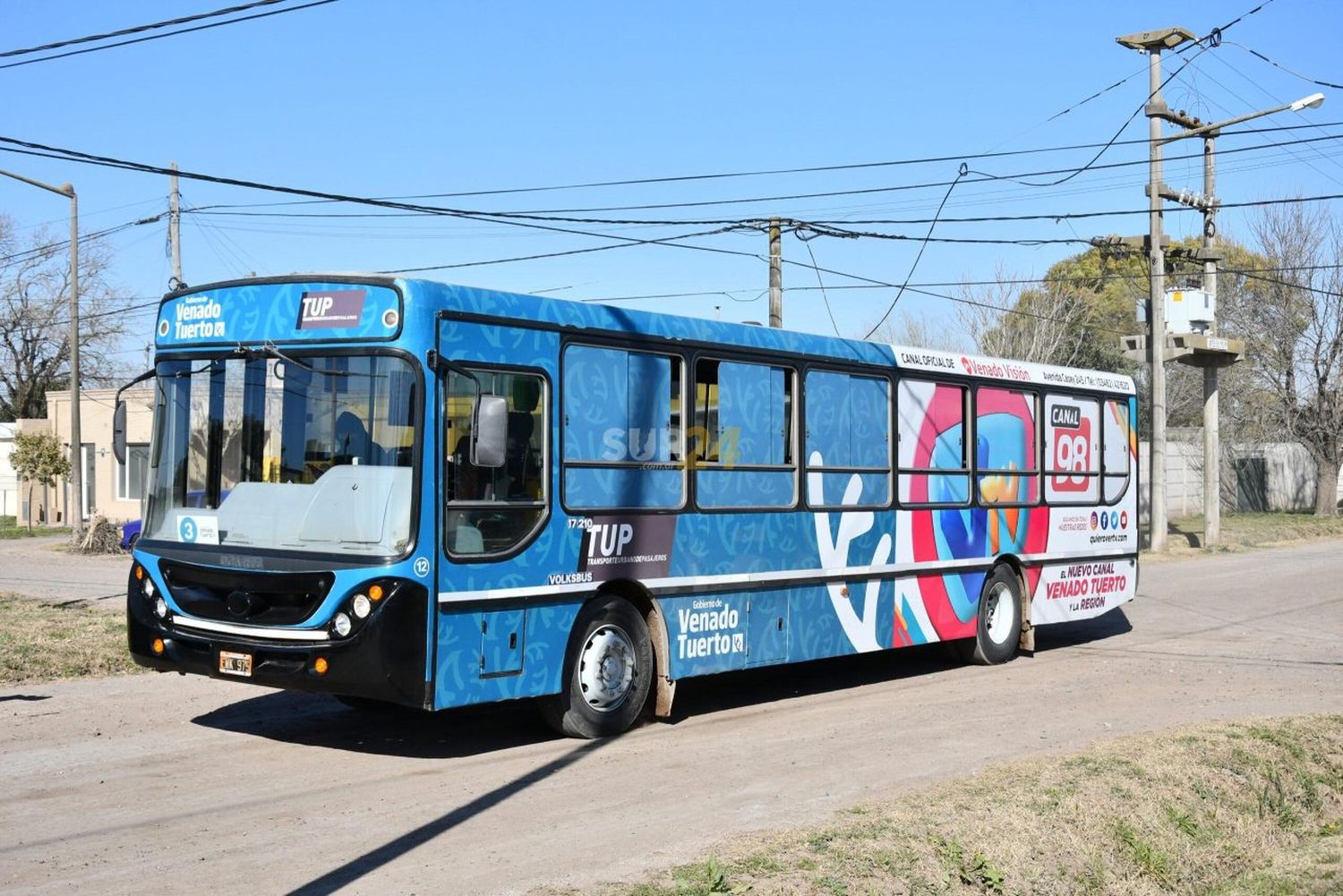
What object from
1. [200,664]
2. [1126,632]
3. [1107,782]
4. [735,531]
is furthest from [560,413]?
[1126,632]

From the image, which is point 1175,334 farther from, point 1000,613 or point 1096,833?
point 1096,833

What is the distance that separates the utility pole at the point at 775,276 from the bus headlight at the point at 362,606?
18.0 meters

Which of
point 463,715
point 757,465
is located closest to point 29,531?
point 463,715

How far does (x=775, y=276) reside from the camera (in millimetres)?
27125

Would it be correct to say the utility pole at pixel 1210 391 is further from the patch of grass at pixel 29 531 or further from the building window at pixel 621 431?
the patch of grass at pixel 29 531

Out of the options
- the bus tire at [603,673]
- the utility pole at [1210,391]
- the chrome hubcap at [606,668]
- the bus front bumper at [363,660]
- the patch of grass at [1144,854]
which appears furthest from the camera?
the utility pole at [1210,391]

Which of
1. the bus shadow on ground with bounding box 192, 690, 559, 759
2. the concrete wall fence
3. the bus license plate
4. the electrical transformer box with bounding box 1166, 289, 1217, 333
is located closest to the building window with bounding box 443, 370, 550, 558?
the bus license plate

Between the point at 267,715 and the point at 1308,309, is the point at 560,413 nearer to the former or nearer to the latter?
the point at 267,715

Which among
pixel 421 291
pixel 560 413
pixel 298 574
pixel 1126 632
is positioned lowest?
pixel 1126 632

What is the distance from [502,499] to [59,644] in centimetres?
722

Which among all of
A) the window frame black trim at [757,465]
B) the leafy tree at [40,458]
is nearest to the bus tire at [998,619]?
the window frame black trim at [757,465]

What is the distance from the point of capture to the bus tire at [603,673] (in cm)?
1013

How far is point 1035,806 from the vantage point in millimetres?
7930

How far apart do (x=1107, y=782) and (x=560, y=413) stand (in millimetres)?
4280
